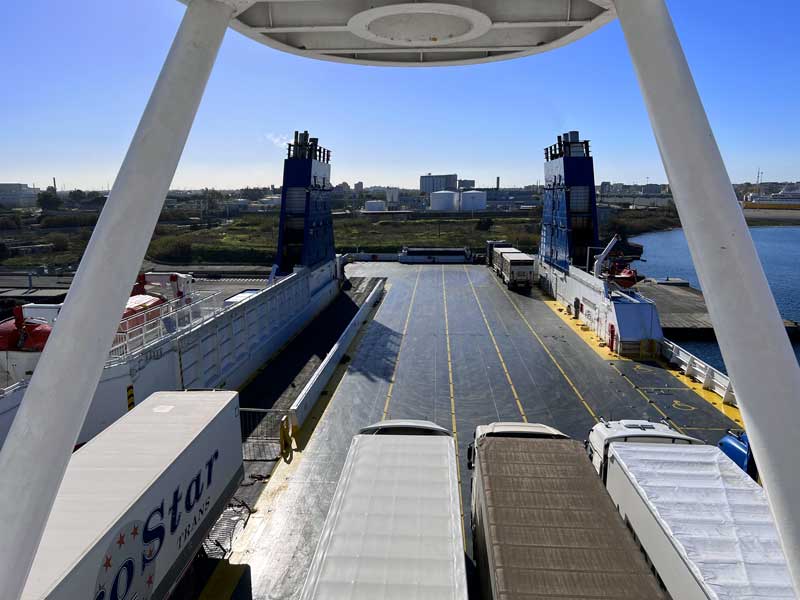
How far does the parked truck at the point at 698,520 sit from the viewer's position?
18.9ft

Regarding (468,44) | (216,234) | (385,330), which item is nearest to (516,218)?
(216,234)

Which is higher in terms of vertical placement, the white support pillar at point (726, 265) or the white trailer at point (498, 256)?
the white support pillar at point (726, 265)

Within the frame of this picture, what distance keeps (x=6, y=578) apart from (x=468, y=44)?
810cm

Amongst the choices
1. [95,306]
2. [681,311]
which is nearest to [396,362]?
[95,306]

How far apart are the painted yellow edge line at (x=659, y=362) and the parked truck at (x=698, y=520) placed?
9.80ft

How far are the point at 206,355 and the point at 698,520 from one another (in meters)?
Result: 13.6

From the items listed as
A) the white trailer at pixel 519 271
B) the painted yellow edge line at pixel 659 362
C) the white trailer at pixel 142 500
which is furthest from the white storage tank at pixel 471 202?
the white trailer at pixel 142 500

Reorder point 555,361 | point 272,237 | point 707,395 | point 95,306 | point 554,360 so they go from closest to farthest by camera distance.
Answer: point 95,306 < point 707,395 < point 555,361 < point 554,360 < point 272,237

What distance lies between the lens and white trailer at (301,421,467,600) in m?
5.56

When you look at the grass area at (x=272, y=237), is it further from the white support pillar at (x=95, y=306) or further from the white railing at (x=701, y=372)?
the white support pillar at (x=95, y=306)

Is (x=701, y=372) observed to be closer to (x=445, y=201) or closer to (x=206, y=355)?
(x=206, y=355)

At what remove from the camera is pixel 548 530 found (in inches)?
259

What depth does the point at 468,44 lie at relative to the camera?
7.77 meters

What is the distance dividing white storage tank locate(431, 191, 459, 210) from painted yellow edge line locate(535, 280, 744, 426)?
123 m
